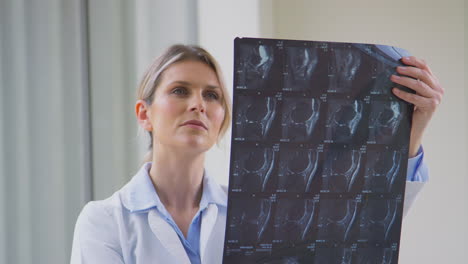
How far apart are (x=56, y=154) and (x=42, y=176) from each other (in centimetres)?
9

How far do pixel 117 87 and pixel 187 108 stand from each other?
3.00 feet

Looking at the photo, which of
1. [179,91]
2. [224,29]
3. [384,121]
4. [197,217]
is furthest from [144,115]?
[224,29]

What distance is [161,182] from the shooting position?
1469 millimetres

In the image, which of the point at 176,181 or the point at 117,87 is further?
the point at 117,87

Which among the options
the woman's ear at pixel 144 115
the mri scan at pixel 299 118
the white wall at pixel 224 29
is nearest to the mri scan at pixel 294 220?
the mri scan at pixel 299 118

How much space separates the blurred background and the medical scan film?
0.91 metres

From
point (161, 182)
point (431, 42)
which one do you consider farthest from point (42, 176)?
point (431, 42)

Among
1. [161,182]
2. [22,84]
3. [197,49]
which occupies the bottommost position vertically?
[161,182]

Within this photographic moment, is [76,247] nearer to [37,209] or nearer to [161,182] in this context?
[161,182]

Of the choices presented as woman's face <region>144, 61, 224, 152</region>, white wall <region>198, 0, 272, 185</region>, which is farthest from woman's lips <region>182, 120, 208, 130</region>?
white wall <region>198, 0, 272, 185</region>

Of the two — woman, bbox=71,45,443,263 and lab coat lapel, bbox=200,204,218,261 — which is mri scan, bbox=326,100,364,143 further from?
lab coat lapel, bbox=200,204,218,261

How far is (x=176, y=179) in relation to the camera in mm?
1460

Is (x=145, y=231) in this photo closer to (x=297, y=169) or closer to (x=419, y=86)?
(x=297, y=169)

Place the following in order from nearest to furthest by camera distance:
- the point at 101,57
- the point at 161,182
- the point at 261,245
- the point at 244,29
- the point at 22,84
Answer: the point at 261,245, the point at 161,182, the point at 22,84, the point at 101,57, the point at 244,29
